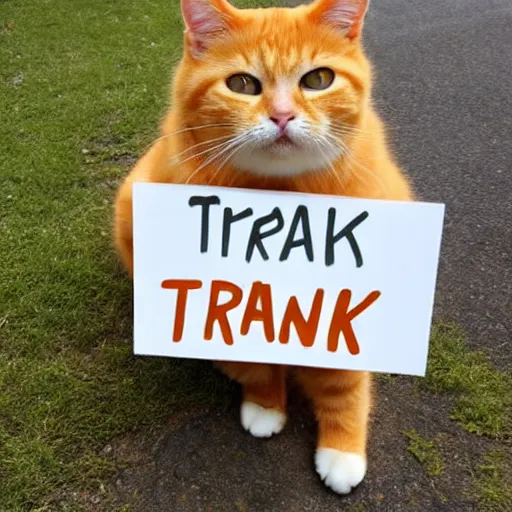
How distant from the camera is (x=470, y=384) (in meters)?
1.49

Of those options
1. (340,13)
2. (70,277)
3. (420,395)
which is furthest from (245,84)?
(70,277)

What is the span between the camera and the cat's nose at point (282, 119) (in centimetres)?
101

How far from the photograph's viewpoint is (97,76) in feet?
10.0

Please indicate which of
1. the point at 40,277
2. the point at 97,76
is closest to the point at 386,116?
the point at 97,76

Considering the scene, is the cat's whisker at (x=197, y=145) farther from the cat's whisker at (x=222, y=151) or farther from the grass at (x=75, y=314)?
the grass at (x=75, y=314)

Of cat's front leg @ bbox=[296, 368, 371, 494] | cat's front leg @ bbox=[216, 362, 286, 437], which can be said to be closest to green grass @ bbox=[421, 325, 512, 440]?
cat's front leg @ bbox=[296, 368, 371, 494]

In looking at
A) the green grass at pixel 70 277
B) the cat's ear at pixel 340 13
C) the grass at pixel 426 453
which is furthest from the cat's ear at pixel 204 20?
the grass at pixel 426 453

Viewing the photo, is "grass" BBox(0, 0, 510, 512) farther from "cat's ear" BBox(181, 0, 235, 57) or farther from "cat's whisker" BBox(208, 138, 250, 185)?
"cat's ear" BBox(181, 0, 235, 57)

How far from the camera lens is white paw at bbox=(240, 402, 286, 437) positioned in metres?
1.38

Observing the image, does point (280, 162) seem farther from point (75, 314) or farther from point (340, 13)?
point (75, 314)

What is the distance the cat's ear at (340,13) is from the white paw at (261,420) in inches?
32.4

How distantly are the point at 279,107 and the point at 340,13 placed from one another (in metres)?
0.23

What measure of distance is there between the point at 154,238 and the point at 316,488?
2.06ft

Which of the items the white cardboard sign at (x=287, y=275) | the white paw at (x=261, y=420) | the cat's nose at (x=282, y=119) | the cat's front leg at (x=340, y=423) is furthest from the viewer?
the white paw at (x=261, y=420)
